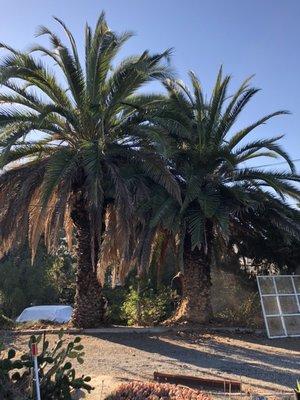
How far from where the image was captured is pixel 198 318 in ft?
49.0

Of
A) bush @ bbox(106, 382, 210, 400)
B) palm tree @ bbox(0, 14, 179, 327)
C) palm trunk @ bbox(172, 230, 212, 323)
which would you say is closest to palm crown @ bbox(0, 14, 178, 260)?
palm tree @ bbox(0, 14, 179, 327)

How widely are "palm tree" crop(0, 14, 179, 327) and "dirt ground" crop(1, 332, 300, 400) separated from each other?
2.33 meters

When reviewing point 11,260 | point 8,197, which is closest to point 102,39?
point 8,197

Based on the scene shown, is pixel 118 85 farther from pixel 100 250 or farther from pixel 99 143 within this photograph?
pixel 100 250

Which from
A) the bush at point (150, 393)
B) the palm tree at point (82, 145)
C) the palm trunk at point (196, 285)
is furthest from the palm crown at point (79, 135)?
the bush at point (150, 393)

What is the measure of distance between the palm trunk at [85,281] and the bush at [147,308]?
159cm

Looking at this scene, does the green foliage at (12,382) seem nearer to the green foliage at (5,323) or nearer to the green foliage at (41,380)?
the green foliage at (41,380)

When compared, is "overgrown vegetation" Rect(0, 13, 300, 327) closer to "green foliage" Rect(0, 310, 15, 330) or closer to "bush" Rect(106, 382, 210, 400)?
"green foliage" Rect(0, 310, 15, 330)

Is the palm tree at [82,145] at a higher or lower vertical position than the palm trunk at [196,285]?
higher

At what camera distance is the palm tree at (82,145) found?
42.3 ft

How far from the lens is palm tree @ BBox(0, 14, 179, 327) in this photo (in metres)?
12.9

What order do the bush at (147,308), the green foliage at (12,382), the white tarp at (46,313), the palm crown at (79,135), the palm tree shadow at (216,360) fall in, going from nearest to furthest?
the green foliage at (12,382) → the palm tree shadow at (216,360) → the palm crown at (79,135) → the bush at (147,308) → the white tarp at (46,313)

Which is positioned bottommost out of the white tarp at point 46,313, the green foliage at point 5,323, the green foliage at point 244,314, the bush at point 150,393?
the bush at point 150,393

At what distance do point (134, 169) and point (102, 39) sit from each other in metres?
3.46
